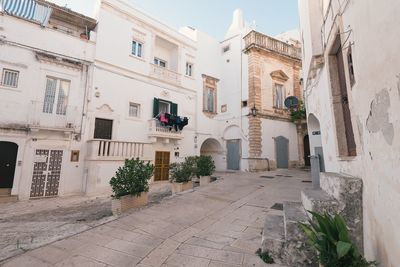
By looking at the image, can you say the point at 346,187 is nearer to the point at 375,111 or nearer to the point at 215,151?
the point at 375,111

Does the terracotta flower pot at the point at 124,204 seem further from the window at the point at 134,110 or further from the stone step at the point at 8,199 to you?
the window at the point at 134,110

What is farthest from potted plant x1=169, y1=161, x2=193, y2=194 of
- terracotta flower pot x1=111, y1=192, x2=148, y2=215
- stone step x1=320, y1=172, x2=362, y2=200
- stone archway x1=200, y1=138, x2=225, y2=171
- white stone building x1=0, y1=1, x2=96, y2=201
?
stone archway x1=200, y1=138, x2=225, y2=171

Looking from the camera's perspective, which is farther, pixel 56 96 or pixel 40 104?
pixel 56 96

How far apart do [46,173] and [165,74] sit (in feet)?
28.7

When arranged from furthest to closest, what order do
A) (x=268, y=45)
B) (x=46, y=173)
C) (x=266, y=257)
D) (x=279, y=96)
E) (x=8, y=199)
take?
(x=279, y=96)
(x=268, y=45)
(x=46, y=173)
(x=8, y=199)
(x=266, y=257)

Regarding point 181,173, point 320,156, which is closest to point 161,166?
point 181,173

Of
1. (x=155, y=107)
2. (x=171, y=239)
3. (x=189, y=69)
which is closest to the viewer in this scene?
(x=171, y=239)

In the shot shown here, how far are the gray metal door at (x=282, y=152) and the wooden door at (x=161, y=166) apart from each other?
7.91m

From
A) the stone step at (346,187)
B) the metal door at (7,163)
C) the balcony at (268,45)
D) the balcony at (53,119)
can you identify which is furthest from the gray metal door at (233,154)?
the metal door at (7,163)

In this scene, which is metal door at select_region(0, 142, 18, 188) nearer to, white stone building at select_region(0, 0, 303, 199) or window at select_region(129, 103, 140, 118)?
white stone building at select_region(0, 0, 303, 199)

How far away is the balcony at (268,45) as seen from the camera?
14.8m

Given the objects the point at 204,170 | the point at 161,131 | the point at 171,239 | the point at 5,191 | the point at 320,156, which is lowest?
the point at 171,239

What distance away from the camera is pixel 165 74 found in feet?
45.9

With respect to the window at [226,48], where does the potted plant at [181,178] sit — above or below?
below
